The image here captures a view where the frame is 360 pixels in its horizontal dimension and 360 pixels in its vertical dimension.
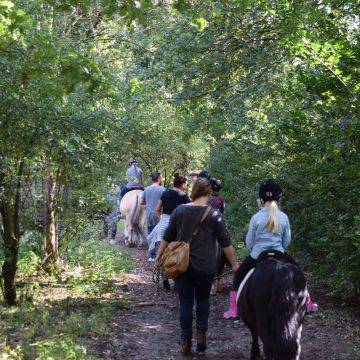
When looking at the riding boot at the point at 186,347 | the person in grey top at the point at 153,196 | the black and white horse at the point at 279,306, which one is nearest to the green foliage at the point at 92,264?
the person in grey top at the point at 153,196

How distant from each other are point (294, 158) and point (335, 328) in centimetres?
316

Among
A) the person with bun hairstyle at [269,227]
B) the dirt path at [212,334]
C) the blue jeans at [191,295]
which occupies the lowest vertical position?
the dirt path at [212,334]

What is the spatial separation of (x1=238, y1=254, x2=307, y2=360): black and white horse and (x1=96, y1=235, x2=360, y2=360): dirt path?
5.21ft

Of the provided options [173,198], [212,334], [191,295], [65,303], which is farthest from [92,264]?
[191,295]

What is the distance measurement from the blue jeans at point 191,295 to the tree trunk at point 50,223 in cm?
406

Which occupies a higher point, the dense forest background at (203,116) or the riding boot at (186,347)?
the dense forest background at (203,116)

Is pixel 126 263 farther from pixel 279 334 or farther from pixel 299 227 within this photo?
pixel 279 334

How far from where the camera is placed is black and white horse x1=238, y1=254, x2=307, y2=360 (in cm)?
494

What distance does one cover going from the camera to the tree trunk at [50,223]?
10000mm

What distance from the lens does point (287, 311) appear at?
498cm

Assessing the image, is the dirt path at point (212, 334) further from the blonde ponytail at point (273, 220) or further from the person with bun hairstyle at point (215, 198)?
the blonde ponytail at point (273, 220)

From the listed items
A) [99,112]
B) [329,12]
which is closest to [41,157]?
[99,112]

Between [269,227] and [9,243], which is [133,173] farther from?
[269,227]

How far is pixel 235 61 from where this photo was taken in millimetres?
11281
